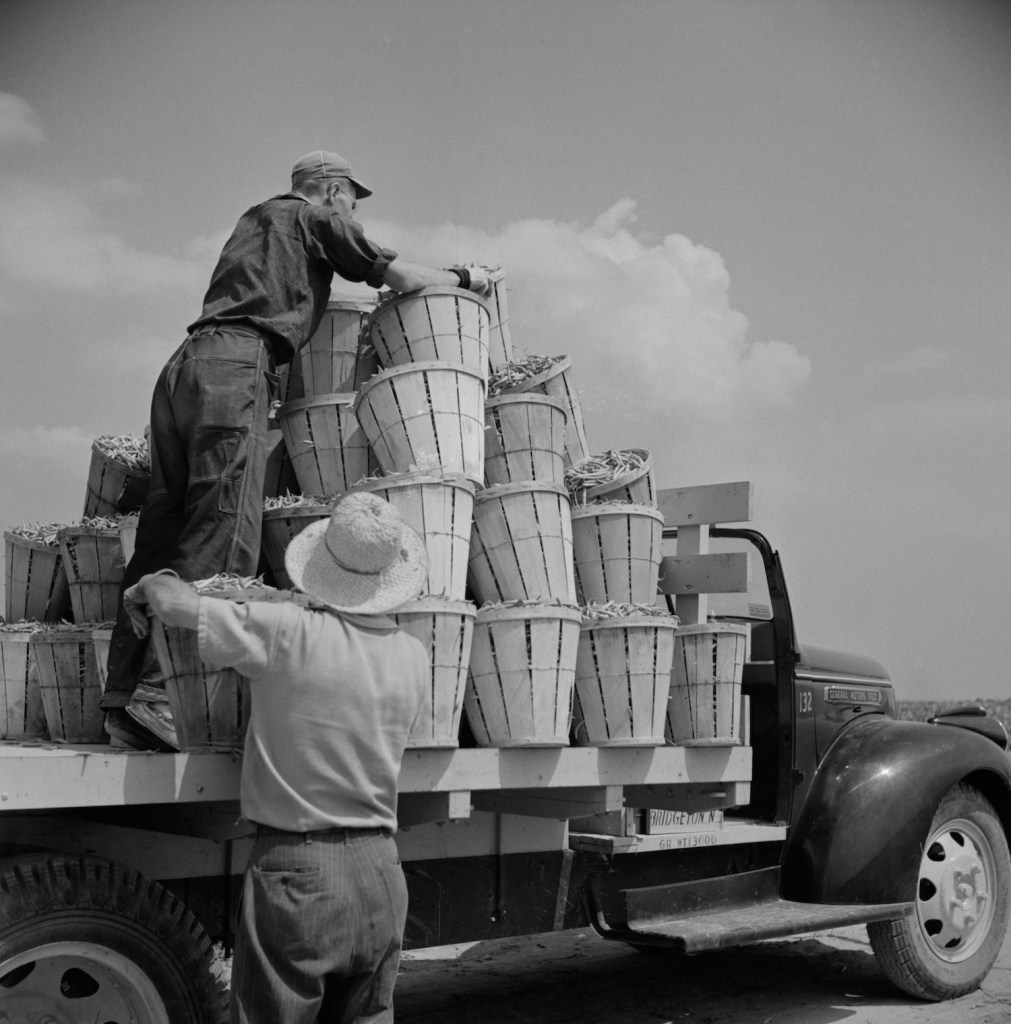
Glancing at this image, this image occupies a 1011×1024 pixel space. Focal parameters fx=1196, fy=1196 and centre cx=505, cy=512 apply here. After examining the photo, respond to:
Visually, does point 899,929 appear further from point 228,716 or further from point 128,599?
point 128,599

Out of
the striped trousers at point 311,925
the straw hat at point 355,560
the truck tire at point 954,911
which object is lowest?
the truck tire at point 954,911

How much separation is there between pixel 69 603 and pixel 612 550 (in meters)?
2.24

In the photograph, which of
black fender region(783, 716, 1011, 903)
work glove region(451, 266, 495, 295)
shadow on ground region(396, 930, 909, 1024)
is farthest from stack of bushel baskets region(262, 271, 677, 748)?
shadow on ground region(396, 930, 909, 1024)

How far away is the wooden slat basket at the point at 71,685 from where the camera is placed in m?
4.30

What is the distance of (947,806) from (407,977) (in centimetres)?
284

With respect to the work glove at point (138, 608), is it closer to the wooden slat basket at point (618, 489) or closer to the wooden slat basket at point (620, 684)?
the wooden slat basket at point (620, 684)

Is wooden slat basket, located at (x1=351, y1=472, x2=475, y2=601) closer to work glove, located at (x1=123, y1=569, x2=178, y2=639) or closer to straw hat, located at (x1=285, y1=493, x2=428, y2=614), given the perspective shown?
straw hat, located at (x1=285, y1=493, x2=428, y2=614)

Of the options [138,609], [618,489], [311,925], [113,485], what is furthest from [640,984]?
[138,609]

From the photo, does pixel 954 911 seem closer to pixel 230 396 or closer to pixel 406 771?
pixel 406 771

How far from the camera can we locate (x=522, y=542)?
13.7 feet

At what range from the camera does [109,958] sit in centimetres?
314

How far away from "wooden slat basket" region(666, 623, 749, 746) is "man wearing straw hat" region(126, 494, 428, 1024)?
1.80 metres

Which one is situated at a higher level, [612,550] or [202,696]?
[612,550]

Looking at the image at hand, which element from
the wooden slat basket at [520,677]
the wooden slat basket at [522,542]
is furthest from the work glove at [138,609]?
the wooden slat basket at [522,542]
